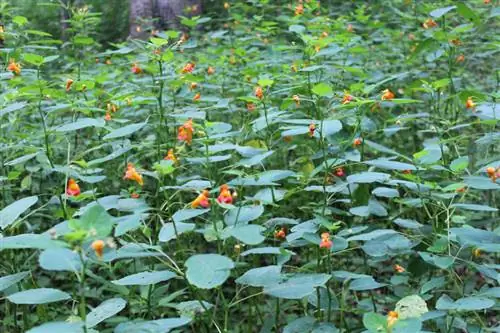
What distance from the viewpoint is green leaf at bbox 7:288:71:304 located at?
50.0 inches

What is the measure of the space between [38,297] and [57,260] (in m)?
0.31

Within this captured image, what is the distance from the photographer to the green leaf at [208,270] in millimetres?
1182

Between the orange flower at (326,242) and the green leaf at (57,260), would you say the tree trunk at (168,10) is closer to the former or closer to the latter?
the orange flower at (326,242)

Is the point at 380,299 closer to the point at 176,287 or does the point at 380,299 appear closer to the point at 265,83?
the point at 176,287

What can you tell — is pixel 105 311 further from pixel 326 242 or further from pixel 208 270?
pixel 326 242

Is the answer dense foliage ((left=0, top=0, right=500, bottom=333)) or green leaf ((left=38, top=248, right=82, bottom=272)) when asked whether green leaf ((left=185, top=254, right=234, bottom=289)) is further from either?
green leaf ((left=38, top=248, right=82, bottom=272))

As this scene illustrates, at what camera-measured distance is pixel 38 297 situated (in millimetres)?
1293

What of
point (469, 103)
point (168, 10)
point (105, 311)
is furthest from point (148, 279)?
point (168, 10)

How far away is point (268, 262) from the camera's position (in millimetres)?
2812

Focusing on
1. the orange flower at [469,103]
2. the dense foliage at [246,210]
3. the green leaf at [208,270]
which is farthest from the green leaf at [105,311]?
the orange flower at [469,103]

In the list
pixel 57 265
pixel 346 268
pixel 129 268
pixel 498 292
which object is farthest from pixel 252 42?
pixel 57 265

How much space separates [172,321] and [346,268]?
1349 mm

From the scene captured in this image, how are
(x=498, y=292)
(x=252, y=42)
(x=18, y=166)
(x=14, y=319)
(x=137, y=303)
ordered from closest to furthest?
(x=498, y=292), (x=137, y=303), (x=14, y=319), (x=18, y=166), (x=252, y=42)

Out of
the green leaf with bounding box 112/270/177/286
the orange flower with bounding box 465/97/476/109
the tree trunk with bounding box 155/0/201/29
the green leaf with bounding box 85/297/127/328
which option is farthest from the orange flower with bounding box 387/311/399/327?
the tree trunk with bounding box 155/0/201/29
